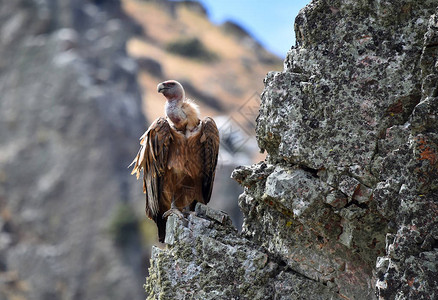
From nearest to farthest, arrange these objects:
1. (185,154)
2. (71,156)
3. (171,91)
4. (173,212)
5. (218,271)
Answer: (218,271), (173,212), (185,154), (171,91), (71,156)

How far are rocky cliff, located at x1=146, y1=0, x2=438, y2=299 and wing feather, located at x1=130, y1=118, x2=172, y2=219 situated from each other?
1291mm

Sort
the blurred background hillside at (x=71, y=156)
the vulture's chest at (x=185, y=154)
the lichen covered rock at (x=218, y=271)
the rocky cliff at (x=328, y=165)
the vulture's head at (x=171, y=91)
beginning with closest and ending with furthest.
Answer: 1. the rocky cliff at (x=328, y=165)
2. the lichen covered rock at (x=218, y=271)
3. the vulture's chest at (x=185, y=154)
4. the vulture's head at (x=171, y=91)
5. the blurred background hillside at (x=71, y=156)

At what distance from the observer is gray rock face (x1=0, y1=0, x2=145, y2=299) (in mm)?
32812

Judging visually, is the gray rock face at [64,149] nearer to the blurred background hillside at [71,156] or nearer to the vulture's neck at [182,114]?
the blurred background hillside at [71,156]

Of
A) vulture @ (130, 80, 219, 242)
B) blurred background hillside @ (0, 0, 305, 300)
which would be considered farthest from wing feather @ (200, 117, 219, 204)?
blurred background hillside @ (0, 0, 305, 300)

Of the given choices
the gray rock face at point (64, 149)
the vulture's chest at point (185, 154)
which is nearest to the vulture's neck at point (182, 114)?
the vulture's chest at point (185, 154)

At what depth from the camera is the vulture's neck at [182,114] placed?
274 inches

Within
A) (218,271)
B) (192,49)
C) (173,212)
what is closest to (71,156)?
(192,49)

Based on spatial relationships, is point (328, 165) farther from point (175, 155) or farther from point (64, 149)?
point (64, 149)

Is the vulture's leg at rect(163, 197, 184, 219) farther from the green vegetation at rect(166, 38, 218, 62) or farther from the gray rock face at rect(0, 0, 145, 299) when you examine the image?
the green vegetation at rect(166, 38, 218, 62)

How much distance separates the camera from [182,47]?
61.8 m

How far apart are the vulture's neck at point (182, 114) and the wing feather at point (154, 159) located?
0.38ft

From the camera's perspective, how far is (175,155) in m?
6.93

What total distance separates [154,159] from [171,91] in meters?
0.77
